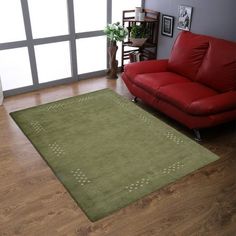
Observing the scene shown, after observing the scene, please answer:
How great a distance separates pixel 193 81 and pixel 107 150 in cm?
138

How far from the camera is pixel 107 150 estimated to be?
8.91 ft

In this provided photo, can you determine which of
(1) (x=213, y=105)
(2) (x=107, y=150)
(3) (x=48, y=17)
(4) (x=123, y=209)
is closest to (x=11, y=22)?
(3) (x=48, y=17)

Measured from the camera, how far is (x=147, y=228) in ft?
6.40

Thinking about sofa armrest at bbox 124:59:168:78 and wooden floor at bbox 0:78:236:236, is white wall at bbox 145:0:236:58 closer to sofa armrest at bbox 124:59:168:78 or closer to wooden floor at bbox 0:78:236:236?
sofa armrest at bbox 124:59:168:78

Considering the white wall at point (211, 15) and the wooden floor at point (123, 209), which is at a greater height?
the white wall at point (211, 15)

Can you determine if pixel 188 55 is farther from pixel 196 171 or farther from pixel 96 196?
pixel 96 196

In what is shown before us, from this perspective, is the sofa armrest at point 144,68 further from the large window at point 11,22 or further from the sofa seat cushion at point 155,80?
the large window at point 11,22

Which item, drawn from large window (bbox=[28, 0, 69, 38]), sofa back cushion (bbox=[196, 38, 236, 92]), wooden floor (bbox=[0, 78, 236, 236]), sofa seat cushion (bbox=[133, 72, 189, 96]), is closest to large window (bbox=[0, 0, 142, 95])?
large window (bbox=[28, 0, 69, 38])

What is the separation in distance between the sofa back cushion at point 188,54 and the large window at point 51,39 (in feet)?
4.47

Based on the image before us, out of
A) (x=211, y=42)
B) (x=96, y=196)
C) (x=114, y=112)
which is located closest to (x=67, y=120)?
(x=114, y=112)

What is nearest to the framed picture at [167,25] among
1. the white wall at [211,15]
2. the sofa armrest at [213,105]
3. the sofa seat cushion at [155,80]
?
the white wall at [211,15]

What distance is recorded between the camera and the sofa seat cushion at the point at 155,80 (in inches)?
125

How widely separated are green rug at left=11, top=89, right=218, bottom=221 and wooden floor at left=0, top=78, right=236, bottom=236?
0.26ft

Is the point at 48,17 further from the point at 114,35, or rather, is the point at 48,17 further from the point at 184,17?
the point at 184,17
